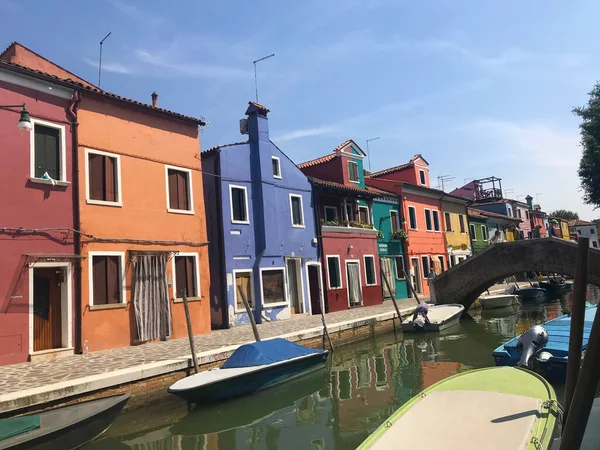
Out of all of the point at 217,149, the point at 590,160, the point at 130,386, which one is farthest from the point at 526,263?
the point at 130,386

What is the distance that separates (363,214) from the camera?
25641 mm

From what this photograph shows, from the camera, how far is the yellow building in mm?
32656

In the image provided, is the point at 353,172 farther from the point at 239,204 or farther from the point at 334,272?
the point at 239,204

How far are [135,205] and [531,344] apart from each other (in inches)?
440

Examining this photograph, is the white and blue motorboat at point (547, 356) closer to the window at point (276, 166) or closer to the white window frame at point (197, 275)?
the white window frame at point (197, 275)

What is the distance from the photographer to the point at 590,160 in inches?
943

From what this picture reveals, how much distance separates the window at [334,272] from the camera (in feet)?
73.8

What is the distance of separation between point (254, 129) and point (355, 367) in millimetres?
10988

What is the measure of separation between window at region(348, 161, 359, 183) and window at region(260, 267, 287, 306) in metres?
7.96

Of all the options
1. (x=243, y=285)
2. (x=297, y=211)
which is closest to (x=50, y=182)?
(x=243, y=285)

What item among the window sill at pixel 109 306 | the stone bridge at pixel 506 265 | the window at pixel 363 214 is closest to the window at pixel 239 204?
the window sill at pixel 109 306

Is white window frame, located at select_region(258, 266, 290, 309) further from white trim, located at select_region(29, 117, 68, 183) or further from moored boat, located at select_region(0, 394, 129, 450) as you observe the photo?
moored boat, located at select_region(0, 394, 129, 450)

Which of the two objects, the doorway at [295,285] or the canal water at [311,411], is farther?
the doorway at [295,285]

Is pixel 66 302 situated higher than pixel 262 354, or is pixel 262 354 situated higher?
pixel 66 302
